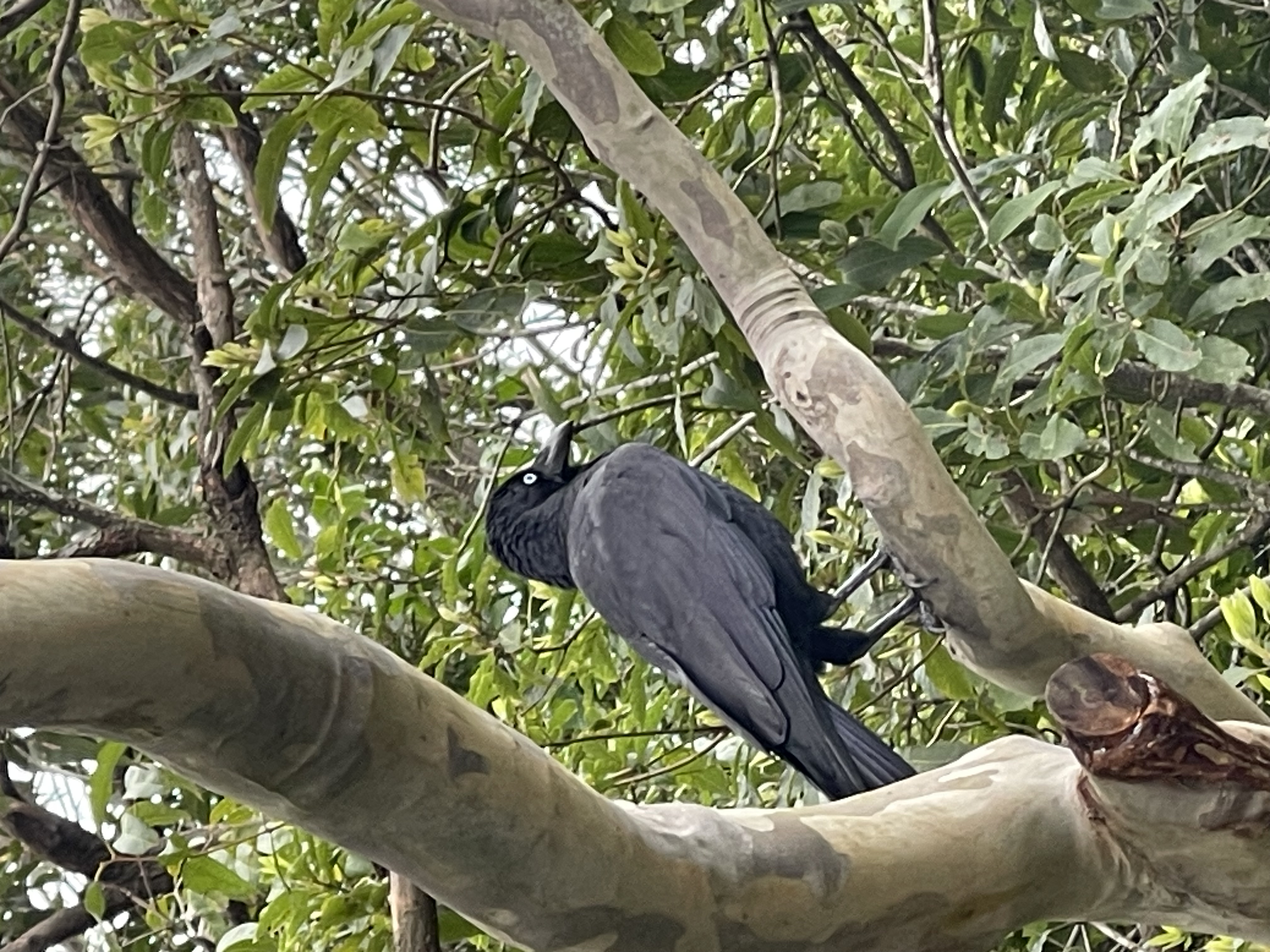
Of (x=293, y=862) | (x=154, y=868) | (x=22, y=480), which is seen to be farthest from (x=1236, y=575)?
(x=154, y=868)

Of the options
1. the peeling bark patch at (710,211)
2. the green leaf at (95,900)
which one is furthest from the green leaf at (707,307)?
the green leaf at (95,900)

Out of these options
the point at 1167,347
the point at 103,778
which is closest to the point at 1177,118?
the point at 1167,347

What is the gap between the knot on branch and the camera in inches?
30.2

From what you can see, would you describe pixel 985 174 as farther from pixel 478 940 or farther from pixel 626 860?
pixel 478 940

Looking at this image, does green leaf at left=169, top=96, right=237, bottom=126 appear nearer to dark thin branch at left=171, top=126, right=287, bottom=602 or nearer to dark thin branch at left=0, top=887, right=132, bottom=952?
dark thin branch at left=171, top=126, right=287, bottom=602

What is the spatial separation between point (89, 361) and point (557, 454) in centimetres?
57

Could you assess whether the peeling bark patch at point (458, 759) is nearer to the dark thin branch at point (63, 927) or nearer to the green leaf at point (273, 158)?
the green leaf at point (273, 158)

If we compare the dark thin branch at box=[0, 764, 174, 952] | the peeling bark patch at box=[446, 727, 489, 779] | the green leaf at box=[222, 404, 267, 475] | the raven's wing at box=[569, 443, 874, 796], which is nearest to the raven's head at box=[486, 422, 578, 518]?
the raven's wing at box=[569, 443, 874, 796]

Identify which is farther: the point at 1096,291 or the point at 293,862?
the point at 293,862

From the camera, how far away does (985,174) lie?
1219 millimetres

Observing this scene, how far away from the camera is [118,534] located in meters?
1.57

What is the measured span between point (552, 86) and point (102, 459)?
152 cm

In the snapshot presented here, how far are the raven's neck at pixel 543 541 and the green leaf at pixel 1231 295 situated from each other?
55 cm

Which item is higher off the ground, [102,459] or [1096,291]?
[102,459]
